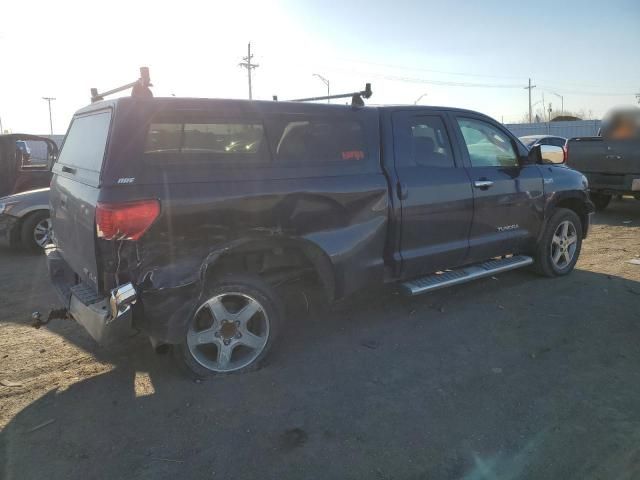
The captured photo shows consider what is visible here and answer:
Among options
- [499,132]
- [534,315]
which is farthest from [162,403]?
[499,132]

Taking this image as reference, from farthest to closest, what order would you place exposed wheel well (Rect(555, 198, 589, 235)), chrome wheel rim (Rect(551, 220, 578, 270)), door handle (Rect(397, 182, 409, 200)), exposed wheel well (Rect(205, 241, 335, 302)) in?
1. exposed wheel well (Rect(555, 198, 589, 235))
2. chrome wheel rim (Rect(551, 220, 578, 270))
3. door handle (Rect(397, 182, 409, 200))
4. exposed wheel well (Rect(205, 241, 335, 302))

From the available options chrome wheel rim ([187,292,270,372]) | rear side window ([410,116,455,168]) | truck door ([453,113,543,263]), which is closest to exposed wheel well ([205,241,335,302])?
chrome wheel rim ([187,292,270,372])

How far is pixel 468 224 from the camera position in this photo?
189 inches

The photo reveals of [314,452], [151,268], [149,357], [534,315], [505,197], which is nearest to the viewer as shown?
[314,452]

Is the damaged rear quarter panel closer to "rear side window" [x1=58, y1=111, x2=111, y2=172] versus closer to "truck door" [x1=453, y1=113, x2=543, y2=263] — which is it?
"rear side window" [x1=58, y1=111, x2=111, y2=172]

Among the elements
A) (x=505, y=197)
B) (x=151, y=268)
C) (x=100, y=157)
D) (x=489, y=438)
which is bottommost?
(x=489, y=438)

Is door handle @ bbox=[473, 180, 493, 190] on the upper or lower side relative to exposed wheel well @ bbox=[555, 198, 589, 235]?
upper

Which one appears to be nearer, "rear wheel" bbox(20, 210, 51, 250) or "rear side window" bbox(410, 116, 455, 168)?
"rear side window" bbox(410, 116, 455, 168)

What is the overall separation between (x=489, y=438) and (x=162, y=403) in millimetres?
2041

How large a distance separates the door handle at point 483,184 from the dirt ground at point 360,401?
3.93 ft

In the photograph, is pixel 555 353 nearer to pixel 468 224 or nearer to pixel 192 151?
pixel 468 224

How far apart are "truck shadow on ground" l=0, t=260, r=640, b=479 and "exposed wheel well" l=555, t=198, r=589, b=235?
1764mm

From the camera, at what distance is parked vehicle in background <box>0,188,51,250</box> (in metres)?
7.43

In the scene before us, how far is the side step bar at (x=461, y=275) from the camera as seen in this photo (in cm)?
441
